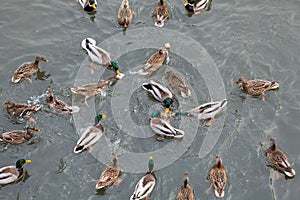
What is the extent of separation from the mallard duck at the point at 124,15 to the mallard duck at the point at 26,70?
278 cm

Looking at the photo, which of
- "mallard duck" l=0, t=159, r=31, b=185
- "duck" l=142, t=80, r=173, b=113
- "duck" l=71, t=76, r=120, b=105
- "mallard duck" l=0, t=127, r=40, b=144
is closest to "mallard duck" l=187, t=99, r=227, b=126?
"duck" l=142, t=80, r=173, b=113

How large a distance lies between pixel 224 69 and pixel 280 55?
1851mm

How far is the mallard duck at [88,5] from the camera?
13.2m

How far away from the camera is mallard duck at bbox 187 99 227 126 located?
1038 cm

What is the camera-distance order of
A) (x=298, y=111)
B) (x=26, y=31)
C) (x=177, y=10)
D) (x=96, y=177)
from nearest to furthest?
(x=96, y=177) → (x=298, y=111) → (x=26, y=31) → (x=177, y=10)

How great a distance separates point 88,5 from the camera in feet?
43.5

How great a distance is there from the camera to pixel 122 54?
12.2m

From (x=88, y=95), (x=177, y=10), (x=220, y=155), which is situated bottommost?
(x=220, y=155)

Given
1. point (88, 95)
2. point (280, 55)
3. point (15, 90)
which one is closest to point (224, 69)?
point (280, 55)

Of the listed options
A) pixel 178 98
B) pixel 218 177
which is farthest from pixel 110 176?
pixel 178 98

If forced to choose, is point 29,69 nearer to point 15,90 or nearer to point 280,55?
point 15,90

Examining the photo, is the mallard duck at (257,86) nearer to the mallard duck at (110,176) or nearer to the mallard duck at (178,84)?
the mallard duck at (178,84)

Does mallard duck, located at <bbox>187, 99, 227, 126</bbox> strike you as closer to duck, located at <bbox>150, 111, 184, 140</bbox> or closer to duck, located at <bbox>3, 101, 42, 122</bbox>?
duck, located at <bbox>150, 111, 184, 140</bbox>

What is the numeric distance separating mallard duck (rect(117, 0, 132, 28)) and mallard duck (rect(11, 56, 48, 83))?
2.78 metres
